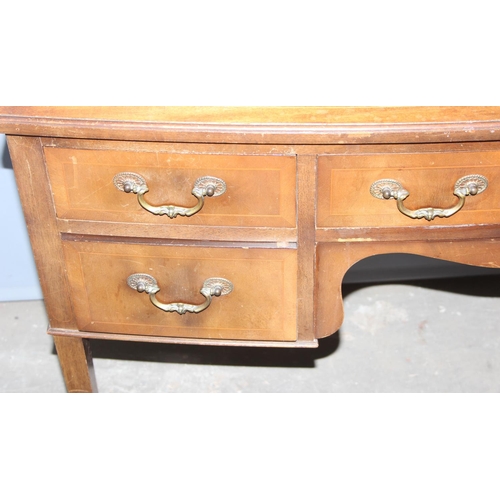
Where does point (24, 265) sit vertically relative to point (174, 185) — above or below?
below

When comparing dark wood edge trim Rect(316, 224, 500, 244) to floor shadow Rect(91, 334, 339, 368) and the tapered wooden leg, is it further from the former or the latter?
floor shadow Rect(91, 334, 339, 368)

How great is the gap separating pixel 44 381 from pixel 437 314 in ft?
3.53

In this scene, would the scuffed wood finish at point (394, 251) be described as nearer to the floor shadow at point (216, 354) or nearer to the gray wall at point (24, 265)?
the floor shadow at point (216, 354)

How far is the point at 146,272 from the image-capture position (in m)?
1.18

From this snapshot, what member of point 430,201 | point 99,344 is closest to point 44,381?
point 99,344

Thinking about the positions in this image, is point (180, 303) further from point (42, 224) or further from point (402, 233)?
point (402, 233)

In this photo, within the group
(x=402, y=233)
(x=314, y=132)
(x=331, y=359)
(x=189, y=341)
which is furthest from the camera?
(x=331, y=359)

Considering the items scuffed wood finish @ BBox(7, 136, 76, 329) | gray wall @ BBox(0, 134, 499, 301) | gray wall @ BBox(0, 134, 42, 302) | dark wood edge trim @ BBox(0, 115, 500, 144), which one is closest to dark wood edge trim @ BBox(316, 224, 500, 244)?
dark wood edge trim @ BBox(0, 115, 500, 144)

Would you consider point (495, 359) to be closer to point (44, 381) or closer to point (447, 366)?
point (447, 366)

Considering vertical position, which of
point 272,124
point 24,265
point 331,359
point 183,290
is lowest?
point 331,359

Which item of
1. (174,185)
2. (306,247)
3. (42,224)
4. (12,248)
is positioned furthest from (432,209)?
(12,248)

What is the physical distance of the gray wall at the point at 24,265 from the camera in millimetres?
1797

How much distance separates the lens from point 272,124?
1.02m

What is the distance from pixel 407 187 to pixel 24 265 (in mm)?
1238
